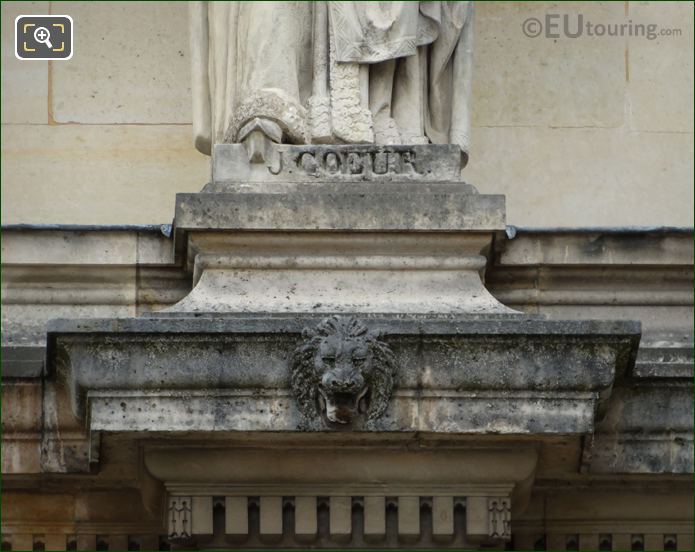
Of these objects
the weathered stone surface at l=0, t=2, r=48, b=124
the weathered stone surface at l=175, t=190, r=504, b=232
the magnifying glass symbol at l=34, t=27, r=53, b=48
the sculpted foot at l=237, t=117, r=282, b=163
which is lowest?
the weathered stone surface at l=175, t=190, r=504, b=232

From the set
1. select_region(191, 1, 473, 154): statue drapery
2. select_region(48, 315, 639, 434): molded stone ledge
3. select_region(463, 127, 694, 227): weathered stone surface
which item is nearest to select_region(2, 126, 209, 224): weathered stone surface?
select_region(191, 1, 473, 154): statue drapery

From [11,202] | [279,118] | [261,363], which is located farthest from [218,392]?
[11,202]

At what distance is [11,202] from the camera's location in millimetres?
14844

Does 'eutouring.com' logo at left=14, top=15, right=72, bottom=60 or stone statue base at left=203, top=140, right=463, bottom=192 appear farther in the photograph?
'eutouring.com' logo at left=14, top=15, right=72, bottom=60

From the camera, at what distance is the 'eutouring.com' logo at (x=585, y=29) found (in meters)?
15.3

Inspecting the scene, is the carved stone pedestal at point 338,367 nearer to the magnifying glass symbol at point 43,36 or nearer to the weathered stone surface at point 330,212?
the weathered stone surface at point 330,212

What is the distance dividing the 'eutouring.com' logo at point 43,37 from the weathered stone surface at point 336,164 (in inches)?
65.6

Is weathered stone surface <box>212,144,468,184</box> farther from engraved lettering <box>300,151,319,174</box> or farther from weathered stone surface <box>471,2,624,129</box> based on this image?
weathered stone surface <box>471,2,624,129</box>

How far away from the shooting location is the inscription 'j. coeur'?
13547 millimetres

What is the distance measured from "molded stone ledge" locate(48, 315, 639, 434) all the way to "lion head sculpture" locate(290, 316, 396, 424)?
4 centimetres

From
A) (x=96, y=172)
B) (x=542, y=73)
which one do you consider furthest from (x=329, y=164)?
(x=542, y=73)

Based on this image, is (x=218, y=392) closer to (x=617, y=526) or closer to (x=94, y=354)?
(x=94, y=354)

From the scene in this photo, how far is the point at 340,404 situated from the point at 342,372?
Answer: 0.12m

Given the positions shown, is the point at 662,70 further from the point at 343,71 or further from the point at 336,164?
the point at 336,164
